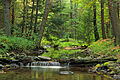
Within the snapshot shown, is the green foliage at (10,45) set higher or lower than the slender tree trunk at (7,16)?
lower

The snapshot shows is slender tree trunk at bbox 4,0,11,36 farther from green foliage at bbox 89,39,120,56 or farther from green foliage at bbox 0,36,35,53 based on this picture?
green foliage at bbox 89,39,120,56

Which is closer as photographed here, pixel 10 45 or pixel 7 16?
pixel 10 45

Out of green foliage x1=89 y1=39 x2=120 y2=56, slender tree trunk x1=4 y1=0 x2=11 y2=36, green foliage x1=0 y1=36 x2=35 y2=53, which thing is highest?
slender tree trunk x1=4 y1=0 x2=11 y2=36

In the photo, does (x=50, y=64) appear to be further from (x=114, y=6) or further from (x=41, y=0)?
(x=41, y=0)

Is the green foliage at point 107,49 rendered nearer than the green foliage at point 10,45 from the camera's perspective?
No

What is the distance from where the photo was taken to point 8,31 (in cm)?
1608

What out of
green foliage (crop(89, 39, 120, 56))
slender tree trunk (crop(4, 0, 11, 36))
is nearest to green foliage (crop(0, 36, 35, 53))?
slender tree trunk (crop(4, 0, 11, 36))

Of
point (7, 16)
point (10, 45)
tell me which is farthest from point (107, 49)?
point (7, 16)

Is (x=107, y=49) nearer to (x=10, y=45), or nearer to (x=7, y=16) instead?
(x=10, y=45)

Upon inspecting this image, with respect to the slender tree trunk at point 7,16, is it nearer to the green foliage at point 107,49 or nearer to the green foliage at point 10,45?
the green foliage at point 10,45

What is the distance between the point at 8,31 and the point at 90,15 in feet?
31.2

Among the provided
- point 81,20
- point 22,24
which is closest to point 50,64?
point 81,20

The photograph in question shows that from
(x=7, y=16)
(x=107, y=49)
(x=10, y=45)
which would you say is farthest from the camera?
(x=7, y=16)

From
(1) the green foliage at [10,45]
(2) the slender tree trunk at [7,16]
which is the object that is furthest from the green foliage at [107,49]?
(2) the slender tree trunk at [7,16]
